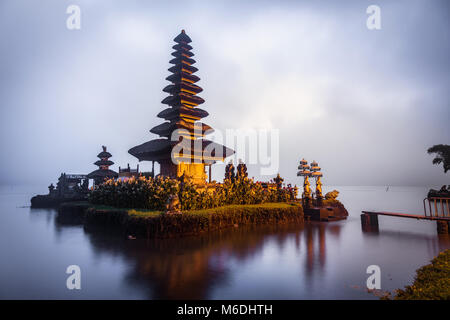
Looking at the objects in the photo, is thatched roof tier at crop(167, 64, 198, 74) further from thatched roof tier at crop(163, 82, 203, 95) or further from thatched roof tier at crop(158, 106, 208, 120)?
thatched roof tier at crop(158, 106, 208, 120)

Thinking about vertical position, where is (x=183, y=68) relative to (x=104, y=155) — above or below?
above

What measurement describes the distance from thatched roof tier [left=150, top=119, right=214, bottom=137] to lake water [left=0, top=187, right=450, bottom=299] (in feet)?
36.6

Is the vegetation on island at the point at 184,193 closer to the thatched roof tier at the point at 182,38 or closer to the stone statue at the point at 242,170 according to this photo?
the stone statue at the point at 242,170

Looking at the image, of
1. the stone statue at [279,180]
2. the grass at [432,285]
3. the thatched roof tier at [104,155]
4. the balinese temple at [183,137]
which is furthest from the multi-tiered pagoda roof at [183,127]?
the grass at [432,285]

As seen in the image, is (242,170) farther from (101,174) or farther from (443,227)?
(101,174)

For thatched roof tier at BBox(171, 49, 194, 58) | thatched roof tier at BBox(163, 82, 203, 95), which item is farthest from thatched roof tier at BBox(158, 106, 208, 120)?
thatched roof tier at BBox(171, 49, 194, 58)

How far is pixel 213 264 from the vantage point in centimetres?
672

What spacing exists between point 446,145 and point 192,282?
1942 inches

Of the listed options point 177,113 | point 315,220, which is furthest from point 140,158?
point 315,220

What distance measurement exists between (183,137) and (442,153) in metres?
42.8

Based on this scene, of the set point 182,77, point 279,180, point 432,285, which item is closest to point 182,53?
point 182,77

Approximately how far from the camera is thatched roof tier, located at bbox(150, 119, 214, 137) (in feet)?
67.1

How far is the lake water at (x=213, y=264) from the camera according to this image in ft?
16.6
